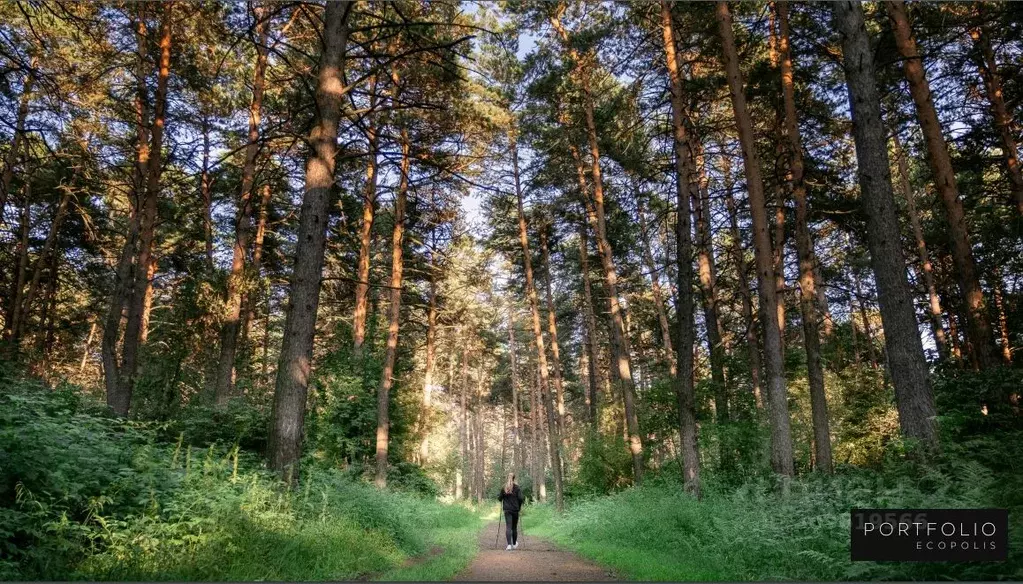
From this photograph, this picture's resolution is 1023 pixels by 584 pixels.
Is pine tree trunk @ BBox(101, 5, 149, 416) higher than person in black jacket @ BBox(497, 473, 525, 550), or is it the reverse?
pine tree trunk @ BBox(101, 5, 149, 416)

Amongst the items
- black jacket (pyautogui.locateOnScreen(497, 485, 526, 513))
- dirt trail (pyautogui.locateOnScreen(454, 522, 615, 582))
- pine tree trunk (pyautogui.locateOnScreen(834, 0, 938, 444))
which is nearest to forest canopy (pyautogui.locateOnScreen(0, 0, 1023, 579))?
pine tree trunk (pyautogui.locateOnScreen(834, 0, 938, 444))

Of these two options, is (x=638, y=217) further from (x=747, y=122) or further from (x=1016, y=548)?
(x=1016, y=548)

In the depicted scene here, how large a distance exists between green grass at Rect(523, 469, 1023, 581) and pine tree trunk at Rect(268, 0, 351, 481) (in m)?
5.30

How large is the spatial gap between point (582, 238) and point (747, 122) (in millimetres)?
11366

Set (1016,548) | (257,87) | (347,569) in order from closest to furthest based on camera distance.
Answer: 1. (1016,548)
2. (347,569)
3. (257,87)

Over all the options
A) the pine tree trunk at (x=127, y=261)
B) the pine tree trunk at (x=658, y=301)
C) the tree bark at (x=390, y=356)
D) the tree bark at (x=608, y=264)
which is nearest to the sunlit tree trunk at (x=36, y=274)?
the pine tree trunk at (x=127, y=261)

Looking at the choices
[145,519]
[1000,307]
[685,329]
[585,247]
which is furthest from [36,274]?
[1000,307]

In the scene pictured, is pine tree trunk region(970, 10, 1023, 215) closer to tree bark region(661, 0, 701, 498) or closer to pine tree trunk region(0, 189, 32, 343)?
tree bark region(661, 0, 701, 498)

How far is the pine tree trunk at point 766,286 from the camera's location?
32.4ft

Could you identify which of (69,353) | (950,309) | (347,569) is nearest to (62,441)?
(347,569)

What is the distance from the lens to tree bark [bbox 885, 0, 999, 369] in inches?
439

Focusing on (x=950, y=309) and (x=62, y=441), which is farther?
(x=950, y=309)

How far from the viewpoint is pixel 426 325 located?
86.7ft

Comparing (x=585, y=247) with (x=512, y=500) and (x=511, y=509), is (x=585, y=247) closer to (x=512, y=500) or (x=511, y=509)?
(x=512, y=500)
